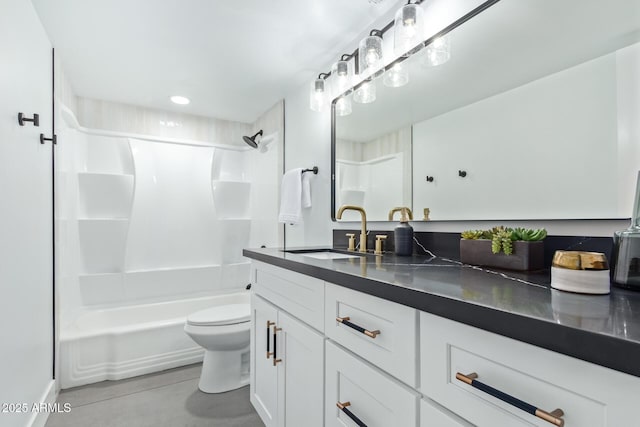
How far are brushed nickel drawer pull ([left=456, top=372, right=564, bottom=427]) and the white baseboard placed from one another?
2.01 metres

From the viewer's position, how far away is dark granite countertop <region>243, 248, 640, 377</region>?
0.44m

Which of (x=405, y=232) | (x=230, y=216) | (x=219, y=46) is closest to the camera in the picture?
(x=405, y=232)

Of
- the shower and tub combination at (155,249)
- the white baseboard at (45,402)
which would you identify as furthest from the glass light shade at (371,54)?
the white baseboard at (45,402)

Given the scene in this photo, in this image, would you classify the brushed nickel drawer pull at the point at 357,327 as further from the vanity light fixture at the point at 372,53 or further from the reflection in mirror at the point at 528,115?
the vanity light fixture at the point at 372,53

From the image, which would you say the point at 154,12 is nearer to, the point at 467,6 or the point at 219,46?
the point at 219,46

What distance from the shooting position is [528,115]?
1.11 m

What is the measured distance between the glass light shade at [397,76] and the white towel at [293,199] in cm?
93

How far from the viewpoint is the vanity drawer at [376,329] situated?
756 millimetres

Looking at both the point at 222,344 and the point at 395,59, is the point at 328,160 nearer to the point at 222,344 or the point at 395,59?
the point at 395,59

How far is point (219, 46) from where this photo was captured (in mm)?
2014

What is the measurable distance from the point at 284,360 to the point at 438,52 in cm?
150

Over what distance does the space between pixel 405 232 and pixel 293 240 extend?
4.38ft

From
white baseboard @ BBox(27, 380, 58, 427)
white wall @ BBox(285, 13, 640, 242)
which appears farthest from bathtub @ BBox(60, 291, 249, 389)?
white wall @ BBox(285, 13, 640, 242)

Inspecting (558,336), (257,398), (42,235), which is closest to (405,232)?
(558,336)
